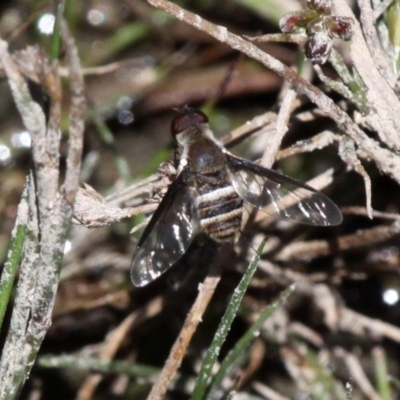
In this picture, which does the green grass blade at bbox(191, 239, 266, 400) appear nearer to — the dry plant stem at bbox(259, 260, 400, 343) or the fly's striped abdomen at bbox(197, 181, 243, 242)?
the fly's striped abdomen at bbox(197, 181, 243, 242)

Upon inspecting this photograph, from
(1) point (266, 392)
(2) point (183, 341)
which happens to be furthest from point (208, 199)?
(1) point (266, 392)

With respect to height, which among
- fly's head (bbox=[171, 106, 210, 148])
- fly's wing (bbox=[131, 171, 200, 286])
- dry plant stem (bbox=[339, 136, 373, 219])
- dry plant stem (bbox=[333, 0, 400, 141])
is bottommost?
fly's wing (bbox=[131, 171, 200, 286])

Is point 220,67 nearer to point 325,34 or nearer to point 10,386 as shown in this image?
point 325,34

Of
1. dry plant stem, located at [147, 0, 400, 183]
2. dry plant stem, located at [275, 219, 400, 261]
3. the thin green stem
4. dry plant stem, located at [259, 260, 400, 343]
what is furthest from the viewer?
dry plant stem, located at [259, 260, 400, 343]

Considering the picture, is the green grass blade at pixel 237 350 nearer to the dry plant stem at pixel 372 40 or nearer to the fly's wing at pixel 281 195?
the fly's wing at pixel 281 195

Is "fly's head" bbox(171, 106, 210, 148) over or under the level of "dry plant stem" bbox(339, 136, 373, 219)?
over

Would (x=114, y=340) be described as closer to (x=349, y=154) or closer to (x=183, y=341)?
(x=183, y=341)

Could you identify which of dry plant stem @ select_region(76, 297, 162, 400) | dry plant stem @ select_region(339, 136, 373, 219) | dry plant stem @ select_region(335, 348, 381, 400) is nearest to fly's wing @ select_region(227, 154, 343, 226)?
dry plant stem @ select_region(339, 136, 373, 219)
